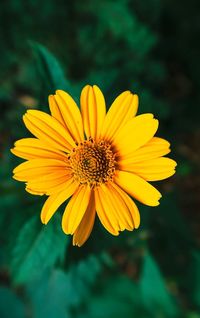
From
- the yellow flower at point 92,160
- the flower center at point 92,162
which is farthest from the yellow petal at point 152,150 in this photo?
the flower center at point 92,162

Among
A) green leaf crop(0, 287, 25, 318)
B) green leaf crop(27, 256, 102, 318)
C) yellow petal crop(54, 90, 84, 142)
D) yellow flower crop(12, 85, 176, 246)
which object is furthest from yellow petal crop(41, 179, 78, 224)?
green leaf crop(0, 287, 25, 318)

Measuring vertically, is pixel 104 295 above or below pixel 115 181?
below

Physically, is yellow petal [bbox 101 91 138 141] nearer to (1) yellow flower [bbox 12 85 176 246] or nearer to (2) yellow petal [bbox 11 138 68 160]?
(1) yellow flower [bbox 12 85 176 246]

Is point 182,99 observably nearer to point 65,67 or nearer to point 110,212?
point 65,67

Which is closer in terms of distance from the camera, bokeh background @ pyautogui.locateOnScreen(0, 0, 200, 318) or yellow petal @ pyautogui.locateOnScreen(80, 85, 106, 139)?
yellow petal @ pyautogui.locateOnScreen(80, 85, 106, 139)

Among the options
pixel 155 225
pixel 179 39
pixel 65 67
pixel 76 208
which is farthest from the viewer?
pixel 179 39

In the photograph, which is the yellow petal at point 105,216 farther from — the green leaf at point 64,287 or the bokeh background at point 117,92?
the green leaf at point 64,287

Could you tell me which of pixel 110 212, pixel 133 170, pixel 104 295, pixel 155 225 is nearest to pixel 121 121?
pixel 133 170
